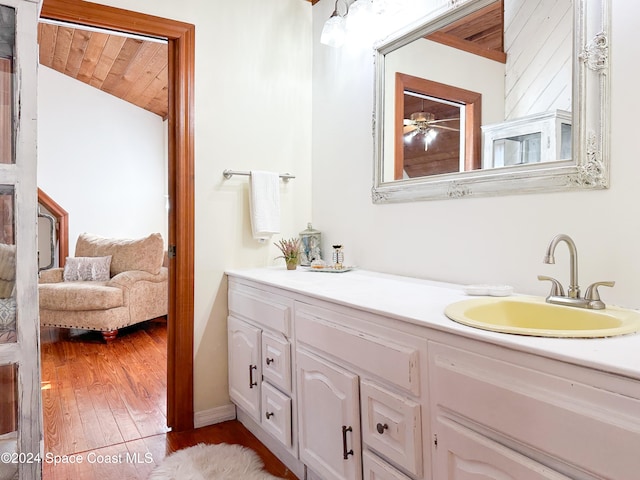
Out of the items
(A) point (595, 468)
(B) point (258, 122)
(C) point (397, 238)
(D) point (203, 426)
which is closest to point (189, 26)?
(B) point (258, 122)

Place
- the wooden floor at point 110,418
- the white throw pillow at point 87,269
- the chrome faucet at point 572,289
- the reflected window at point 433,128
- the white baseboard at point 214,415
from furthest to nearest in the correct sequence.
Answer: the white throw pillow at point 87,269, the white baseboard at point 214,415, the wooden floor at point 110,418, the reflected window at point 433,128, the chrome faucet at point 572,289

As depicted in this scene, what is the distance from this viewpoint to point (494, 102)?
1.60m

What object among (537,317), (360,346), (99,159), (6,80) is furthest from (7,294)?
(99,159)

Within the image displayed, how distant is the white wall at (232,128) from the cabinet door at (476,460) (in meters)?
1.49

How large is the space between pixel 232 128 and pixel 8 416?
5.26 ft

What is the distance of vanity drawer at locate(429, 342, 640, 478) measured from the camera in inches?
30.1

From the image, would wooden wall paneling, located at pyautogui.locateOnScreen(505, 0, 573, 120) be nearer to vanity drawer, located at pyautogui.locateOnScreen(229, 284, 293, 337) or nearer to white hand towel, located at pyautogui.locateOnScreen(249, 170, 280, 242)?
vanity drawer, located at pyautogui.locateOnScreen(229, 284, 293, 337)

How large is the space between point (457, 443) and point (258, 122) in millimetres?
1911

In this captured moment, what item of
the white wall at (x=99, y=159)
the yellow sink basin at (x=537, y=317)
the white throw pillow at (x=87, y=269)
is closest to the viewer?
the yellow sink basin at (x=537, y=317)

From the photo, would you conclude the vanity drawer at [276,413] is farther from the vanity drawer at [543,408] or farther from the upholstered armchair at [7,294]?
the upholstered armchair at [7,294]

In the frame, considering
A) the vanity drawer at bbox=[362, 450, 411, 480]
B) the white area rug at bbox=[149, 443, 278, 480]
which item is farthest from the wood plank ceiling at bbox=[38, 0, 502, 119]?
the vanity drawer at bbox=[362, 450, 411, 480]

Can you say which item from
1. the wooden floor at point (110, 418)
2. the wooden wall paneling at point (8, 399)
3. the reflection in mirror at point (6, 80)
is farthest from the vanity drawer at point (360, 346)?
the reflection in mirror at point (6, 80)

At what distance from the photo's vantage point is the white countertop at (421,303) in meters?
0.82

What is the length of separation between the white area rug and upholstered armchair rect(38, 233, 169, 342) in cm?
216
